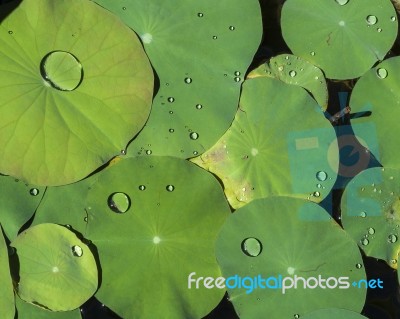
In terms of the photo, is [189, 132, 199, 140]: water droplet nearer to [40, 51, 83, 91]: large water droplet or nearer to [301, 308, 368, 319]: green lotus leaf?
[40, 51, 83, 91]: large water droplet

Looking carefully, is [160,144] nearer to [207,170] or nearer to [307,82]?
[207,170]

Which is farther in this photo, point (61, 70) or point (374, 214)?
point (374, 214)

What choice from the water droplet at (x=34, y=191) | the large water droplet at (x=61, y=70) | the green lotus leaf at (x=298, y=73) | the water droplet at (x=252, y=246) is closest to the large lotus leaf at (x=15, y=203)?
the water droplet at (x=34, y=191)

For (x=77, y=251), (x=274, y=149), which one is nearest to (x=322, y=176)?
(x=274, y=149)

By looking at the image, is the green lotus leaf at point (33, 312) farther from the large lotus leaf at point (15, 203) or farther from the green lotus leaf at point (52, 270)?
the large lotus leaf at point (15, 203)

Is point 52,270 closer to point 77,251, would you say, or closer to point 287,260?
point 77,251
